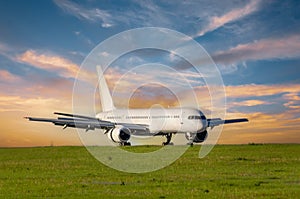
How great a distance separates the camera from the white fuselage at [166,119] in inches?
2667

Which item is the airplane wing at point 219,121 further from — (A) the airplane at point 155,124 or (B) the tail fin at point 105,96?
(B) the tail fin at point 105,96

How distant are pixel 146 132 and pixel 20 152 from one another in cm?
2215

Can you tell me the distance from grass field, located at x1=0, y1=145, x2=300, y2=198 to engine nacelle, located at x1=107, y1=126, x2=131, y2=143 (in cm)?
2158

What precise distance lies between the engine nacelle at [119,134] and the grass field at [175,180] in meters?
21.6

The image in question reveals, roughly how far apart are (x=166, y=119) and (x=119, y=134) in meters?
7.38

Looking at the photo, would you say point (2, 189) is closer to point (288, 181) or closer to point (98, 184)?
point (98, 184)

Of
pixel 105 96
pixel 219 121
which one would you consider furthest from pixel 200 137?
pixel 105 96

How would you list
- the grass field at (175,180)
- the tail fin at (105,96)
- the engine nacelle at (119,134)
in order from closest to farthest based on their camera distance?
the grass field at (175,180), the engine nacelle at (119,134), the tail fin at (105,96)

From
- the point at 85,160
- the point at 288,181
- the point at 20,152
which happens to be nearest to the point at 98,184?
the point at 288,181

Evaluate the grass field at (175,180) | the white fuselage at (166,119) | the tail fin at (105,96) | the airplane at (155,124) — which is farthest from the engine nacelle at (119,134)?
the tail fin at (105,96)

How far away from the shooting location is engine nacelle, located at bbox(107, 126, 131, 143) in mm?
71938

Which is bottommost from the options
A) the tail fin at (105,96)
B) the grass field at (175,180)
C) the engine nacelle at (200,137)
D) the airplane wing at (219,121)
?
the grass field at (175,180)

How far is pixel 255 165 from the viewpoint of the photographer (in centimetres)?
4038

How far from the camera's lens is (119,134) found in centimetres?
7181
